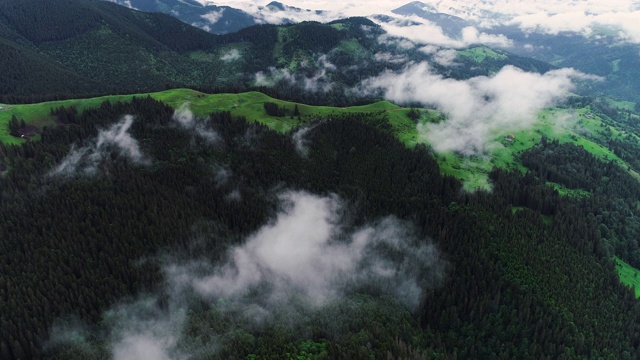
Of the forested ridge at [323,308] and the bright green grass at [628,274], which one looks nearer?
the forested ridge at [323,308]

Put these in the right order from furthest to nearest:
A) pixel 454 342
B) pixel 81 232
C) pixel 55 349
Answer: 1. pixel 81 232
2. pixel 454 342
3. pixel 55 349

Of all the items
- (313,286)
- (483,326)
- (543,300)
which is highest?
(543,300)

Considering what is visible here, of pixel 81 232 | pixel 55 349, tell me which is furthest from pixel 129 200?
pixel 55 349

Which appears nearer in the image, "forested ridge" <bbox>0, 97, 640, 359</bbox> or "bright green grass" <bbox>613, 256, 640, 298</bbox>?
"forested ridge" <bbox>0, 97, 640, 359</bbox>

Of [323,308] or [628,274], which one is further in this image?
[628,274]

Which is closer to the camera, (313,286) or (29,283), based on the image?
(29,283)

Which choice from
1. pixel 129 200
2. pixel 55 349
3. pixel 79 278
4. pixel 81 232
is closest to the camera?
pixel 55 349

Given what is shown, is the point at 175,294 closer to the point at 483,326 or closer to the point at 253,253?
the point at 253,253

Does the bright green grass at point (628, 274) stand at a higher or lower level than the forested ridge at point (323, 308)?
lower
